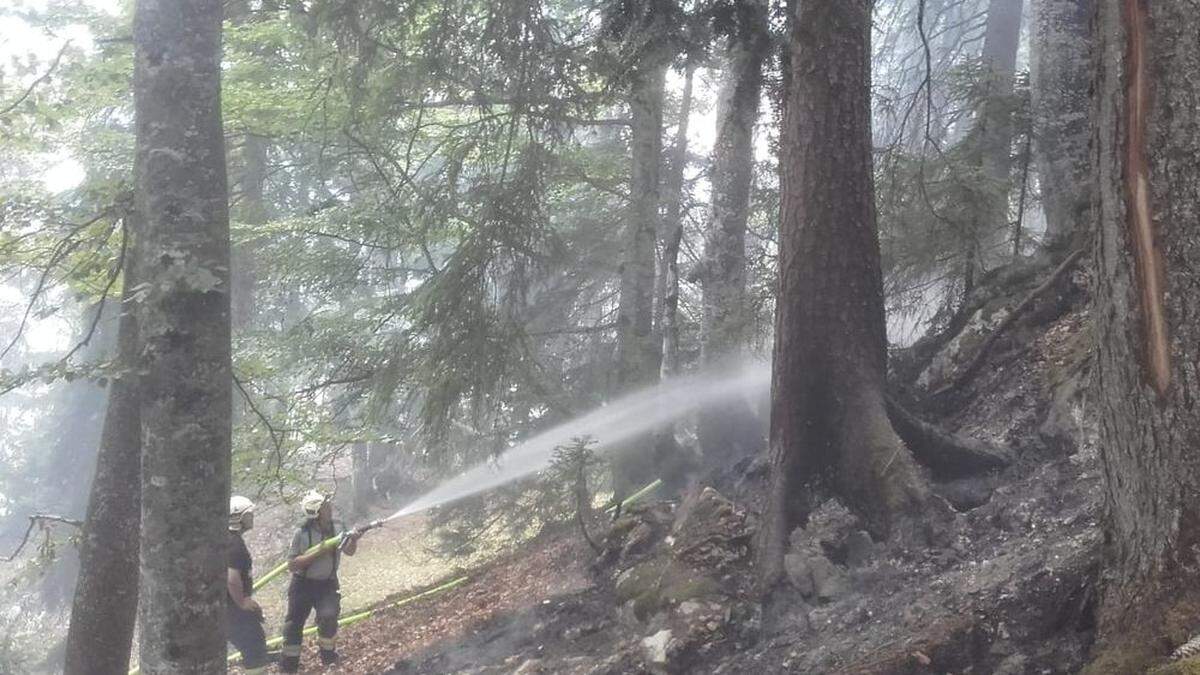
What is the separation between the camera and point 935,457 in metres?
5.70

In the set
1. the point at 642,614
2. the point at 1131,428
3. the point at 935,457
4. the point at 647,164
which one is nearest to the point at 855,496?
the point at 935,457

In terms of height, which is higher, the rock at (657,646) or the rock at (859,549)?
the rock at (859,549)

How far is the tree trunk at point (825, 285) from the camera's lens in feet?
18.6

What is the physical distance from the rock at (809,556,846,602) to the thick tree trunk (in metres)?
3.20

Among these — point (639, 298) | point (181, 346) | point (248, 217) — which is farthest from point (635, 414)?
point (181, 346)

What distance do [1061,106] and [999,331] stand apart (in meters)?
1.91

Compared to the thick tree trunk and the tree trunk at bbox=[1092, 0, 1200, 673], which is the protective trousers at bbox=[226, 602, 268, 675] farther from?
the tree trunk at bbox=[1092, 0, 1200, 673]

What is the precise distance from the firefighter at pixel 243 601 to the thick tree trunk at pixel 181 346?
3.32m

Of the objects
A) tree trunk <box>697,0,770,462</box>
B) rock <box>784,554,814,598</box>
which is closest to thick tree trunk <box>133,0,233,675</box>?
rock <box>784,554,814,598</box>

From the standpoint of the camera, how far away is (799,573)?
215 inches

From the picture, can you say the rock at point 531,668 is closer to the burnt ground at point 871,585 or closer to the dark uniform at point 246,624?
the burnt ground at point 871,585

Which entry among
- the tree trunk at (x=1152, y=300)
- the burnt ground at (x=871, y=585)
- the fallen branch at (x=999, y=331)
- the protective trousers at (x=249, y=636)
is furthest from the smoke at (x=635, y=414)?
the tree trunk at (x=1152, y=300)

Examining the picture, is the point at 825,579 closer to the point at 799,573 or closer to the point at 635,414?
the point at 799,573

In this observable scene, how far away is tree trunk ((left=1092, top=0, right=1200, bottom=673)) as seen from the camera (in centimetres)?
278
